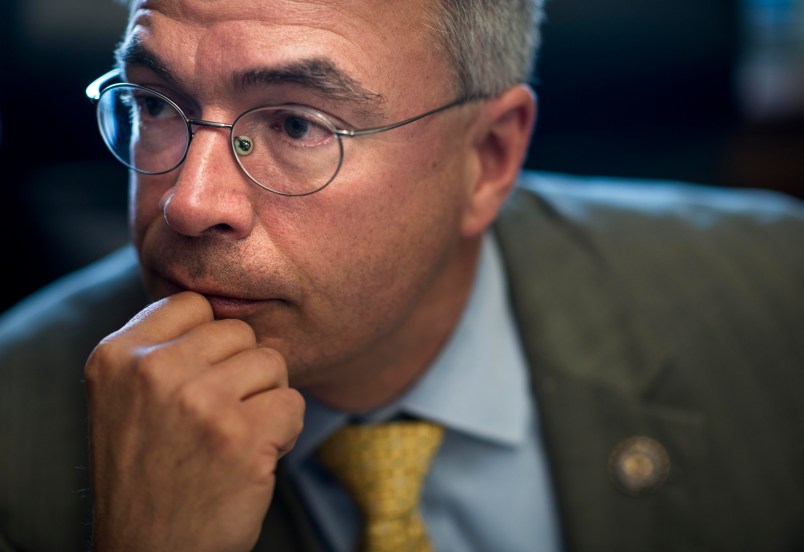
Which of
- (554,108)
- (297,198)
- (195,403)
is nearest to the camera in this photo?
(195,403)

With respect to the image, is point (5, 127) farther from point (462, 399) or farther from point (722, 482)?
point (722, 482)

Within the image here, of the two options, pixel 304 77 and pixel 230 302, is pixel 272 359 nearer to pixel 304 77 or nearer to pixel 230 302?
pixel 230 302

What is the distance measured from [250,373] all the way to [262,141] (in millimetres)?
304

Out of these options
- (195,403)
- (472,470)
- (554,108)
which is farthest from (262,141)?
(554,108)

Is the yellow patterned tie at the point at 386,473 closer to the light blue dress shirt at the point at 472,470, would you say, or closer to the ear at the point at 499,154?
the light blue dress shirt at the point at 472,470

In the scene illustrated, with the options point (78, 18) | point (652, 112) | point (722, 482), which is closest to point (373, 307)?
point (722, 482)

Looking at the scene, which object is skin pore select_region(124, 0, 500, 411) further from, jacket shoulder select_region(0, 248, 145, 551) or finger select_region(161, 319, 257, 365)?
jacket shoulder select_region(0, 248, 145, 551)

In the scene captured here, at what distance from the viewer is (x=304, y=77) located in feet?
3.52

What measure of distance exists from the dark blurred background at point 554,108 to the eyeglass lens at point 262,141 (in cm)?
72

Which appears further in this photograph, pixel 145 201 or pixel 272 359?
pixel 145 201

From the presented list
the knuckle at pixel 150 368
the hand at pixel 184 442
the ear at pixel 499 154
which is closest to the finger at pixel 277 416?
the hand at pixel 184 442

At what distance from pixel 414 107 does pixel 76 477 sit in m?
0.79

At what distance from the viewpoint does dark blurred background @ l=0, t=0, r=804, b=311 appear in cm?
184

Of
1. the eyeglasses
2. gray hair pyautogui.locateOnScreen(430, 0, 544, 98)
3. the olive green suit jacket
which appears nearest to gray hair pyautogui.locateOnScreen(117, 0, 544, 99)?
gray hair pyautogui.locateOnScreen(430, 0, 544, 98)
